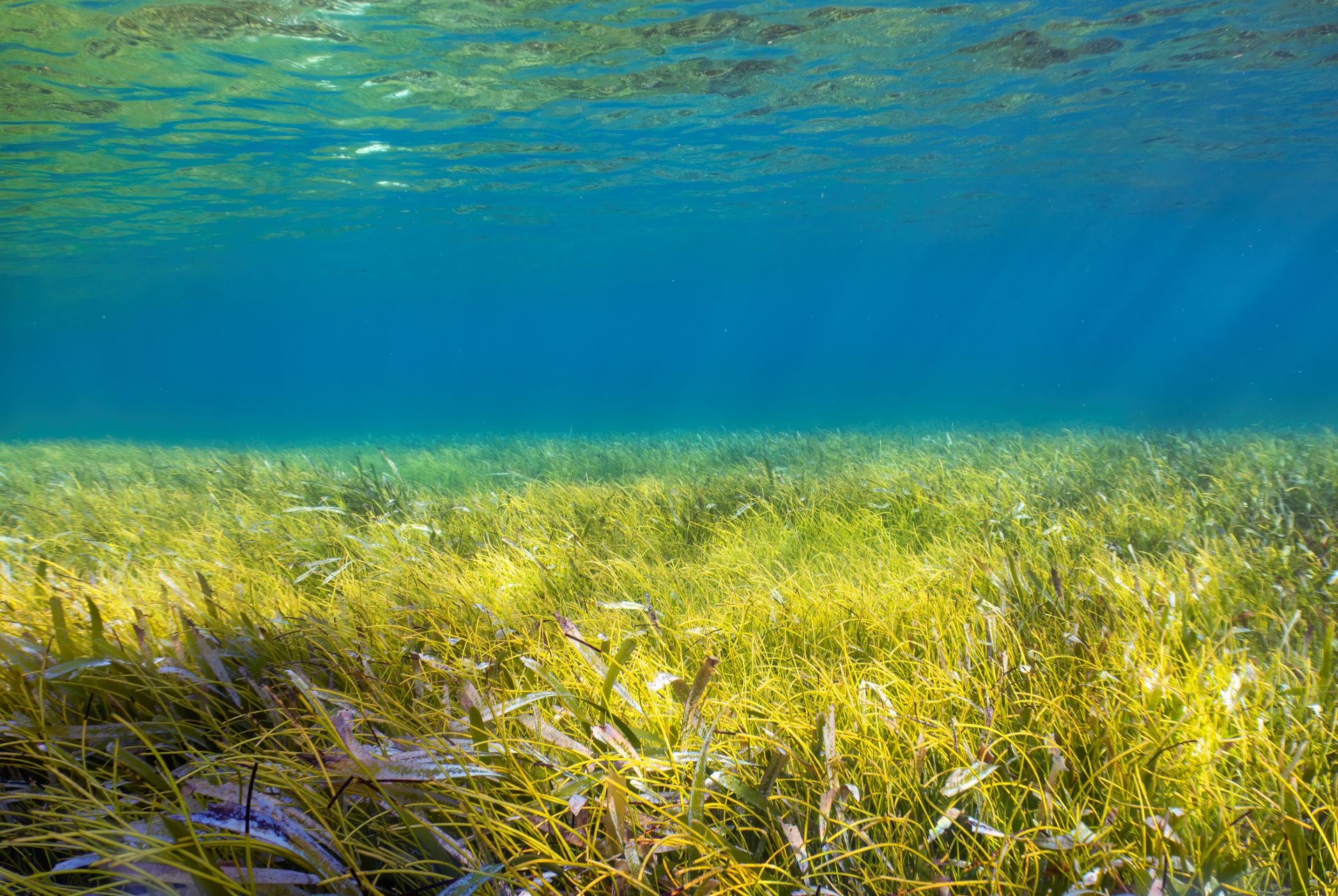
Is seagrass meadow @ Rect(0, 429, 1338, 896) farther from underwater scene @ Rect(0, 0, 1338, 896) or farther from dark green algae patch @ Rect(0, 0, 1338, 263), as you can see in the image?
dark green algae patch @ Rect(0, 0, 1338, 263)

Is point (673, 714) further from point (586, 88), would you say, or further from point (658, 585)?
point (586, 88)

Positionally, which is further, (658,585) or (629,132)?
(629,132)

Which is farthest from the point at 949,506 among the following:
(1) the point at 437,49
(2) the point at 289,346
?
(2) the point at 289,346

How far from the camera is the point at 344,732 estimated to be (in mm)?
1649

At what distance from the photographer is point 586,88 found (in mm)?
14844

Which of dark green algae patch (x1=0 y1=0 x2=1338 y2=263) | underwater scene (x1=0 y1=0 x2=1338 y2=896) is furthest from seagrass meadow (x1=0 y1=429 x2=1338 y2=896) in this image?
dark green algae patch (x1=0 y1=0 x2=1338 y2=263)

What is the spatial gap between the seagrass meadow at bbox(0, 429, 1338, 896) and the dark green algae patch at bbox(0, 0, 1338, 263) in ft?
35.5

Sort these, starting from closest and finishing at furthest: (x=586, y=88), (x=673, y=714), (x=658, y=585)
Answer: (x=673, y=714), (x=658, y=585), (x=586, y=88)

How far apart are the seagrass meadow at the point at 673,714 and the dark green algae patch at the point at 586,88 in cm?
1081

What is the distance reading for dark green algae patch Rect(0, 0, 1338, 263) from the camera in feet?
38.7

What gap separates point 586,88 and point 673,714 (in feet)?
50.9

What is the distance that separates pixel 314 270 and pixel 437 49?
39908 mm

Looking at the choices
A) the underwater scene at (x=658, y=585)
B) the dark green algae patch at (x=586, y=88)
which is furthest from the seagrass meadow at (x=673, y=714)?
the dark green algae patch at (x=586, y=88)

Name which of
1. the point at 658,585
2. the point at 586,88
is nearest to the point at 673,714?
the point at 658,585
